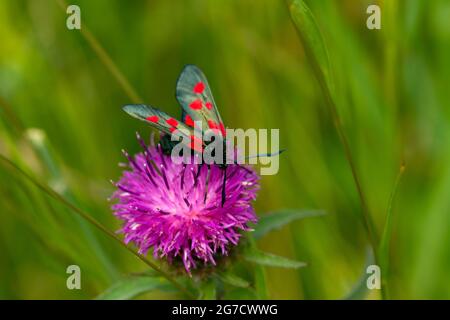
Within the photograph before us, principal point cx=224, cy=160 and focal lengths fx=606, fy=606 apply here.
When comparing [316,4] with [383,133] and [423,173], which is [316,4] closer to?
[383,133]

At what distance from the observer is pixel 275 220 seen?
1.29 m

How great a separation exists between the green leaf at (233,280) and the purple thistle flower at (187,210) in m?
0.05

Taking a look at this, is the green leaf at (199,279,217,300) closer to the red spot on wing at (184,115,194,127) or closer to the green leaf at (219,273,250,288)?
the green leaf at (219,273,250,288)

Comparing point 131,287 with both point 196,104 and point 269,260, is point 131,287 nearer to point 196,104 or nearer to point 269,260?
point 269,260

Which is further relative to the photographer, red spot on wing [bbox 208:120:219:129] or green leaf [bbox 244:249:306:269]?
red spot on wing [bbox 208:120:219:129]

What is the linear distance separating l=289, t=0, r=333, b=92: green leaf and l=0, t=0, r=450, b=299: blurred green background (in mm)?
435

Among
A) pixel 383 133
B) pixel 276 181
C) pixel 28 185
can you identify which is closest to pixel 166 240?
pixel 28 185

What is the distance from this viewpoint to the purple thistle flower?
120cm

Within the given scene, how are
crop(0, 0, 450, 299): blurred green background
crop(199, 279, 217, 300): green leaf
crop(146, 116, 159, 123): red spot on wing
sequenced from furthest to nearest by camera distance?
1. crop(0, 0, 450, 299): blurred green background
2. crop(199, 279, 217, 300): green leaf
3. crop(146, 116, 159, 123): red spot on wing

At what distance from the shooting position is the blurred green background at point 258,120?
4.93ft

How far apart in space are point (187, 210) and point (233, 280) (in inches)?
6.6

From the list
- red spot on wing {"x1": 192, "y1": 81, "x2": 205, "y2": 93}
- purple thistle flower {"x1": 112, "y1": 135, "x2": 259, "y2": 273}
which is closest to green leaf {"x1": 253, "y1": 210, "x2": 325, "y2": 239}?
purple thistle flower {"x1": 112, "y1": 135, "x2": 259, "y2": 273}

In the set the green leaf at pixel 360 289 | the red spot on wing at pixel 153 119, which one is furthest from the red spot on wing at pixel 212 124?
the green leaf at pixel 360 289
